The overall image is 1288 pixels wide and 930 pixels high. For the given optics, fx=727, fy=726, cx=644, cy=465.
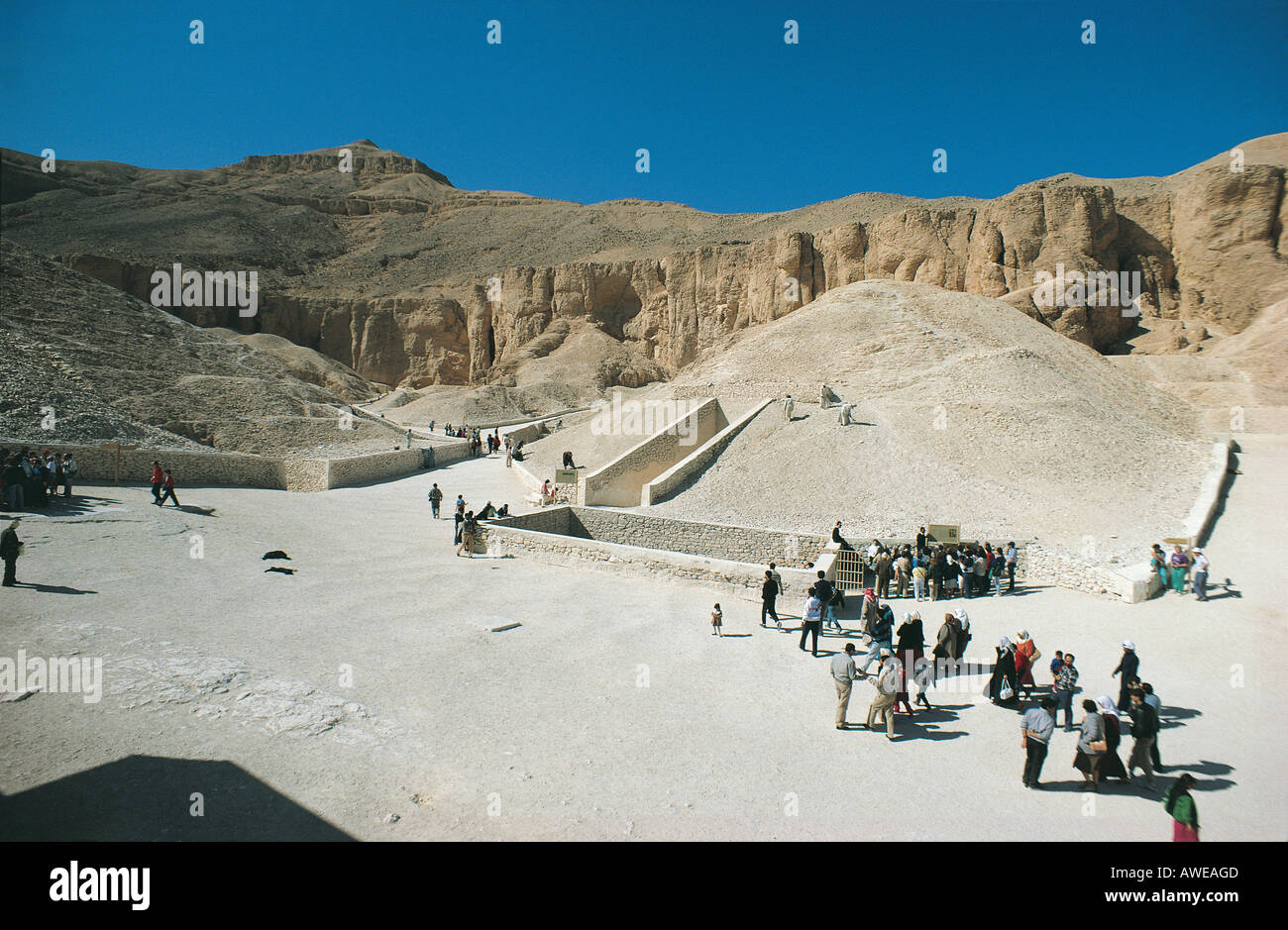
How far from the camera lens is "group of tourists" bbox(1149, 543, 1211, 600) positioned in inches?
443

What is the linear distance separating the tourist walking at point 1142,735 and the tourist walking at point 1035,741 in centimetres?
75

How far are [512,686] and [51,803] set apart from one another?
4.01 meters

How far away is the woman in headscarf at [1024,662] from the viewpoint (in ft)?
26.2

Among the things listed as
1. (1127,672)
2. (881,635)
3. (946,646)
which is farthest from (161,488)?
(1127,672)

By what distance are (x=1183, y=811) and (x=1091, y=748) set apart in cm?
125

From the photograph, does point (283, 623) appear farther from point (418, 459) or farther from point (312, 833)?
point (418, 459)

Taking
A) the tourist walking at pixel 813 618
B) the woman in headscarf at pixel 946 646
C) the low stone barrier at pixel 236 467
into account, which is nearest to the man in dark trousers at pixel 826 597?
the tourist walking at pixel 813 618

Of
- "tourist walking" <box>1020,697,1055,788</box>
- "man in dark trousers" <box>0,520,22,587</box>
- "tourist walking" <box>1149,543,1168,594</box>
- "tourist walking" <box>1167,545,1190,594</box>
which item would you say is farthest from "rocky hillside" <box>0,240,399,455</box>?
"tourist walking" <box>1167,545,1190,594</box>

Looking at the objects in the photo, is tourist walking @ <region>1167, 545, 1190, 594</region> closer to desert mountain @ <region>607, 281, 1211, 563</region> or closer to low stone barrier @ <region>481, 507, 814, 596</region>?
desert mountain @ <region>607, 281, 1211, 563</region>

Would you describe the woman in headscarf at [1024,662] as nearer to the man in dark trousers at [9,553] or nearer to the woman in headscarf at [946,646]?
the woman in headscarf at [946,646]

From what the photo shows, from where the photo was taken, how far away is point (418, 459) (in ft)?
88.4

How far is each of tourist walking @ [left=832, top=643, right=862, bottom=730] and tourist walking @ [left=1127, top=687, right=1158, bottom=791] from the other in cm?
240

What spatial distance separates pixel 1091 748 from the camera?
6.12 meters
